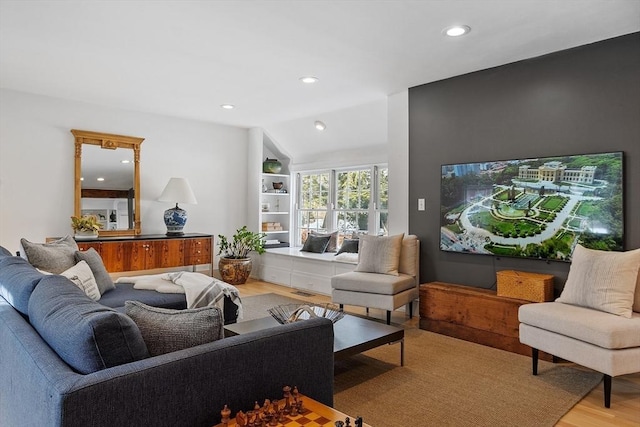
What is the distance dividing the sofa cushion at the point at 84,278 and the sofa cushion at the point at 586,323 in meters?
3.11

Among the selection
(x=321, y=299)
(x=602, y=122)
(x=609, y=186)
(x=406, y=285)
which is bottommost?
(x=321, y=299)

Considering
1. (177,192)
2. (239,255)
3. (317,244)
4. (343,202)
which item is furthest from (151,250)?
(343,202)

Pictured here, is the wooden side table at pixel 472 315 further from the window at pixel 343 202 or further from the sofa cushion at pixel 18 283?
the sofa cushion at pixel 18 283

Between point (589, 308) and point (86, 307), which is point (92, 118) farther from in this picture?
point (589, 308)

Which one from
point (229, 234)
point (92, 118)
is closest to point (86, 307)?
point (92, 118)

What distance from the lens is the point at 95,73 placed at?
4051 millimetres

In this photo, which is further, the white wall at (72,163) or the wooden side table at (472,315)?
the white wall at (72,163)

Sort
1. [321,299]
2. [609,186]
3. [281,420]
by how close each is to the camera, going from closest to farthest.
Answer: [281,420] < [609,186] < [321,299]

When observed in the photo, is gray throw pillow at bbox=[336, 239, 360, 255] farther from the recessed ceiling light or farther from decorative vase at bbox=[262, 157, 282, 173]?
the recessed ceiling light

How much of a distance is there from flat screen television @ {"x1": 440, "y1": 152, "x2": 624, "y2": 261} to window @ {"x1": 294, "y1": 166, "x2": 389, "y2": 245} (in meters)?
1.35

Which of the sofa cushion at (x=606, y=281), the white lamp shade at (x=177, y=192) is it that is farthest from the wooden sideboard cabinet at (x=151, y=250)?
the sofa cushion at (x=606, y=281)

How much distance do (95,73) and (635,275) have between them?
4836mm

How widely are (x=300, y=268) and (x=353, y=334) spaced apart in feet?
9.64

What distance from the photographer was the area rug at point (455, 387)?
7.59 feet
